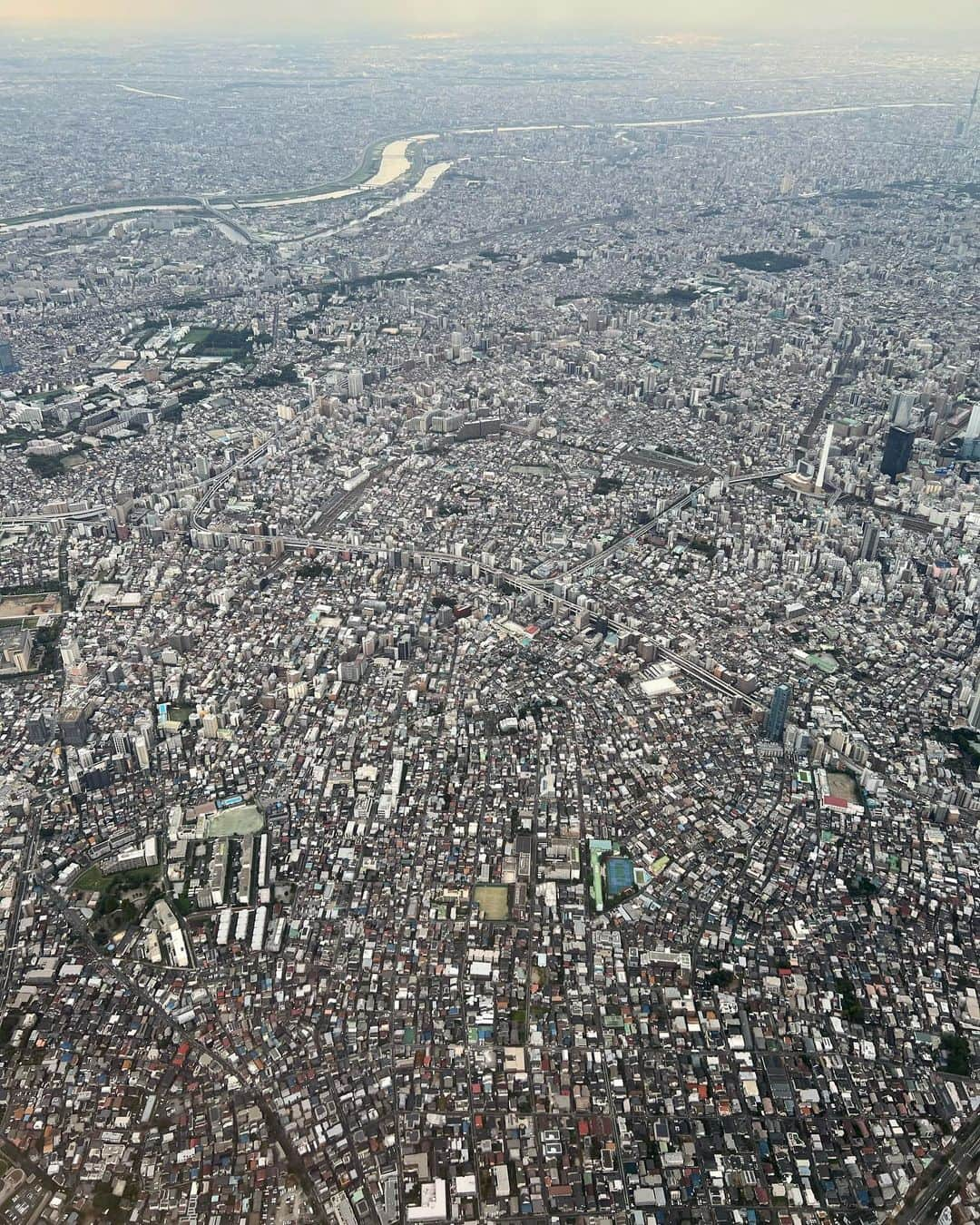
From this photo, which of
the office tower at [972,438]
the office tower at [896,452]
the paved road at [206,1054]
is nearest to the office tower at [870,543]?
the office tower at [896,452]

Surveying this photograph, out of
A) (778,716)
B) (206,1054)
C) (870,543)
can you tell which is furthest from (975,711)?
(206,1054)

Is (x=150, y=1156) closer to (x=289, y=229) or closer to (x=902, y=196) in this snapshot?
(x=289, y=229)

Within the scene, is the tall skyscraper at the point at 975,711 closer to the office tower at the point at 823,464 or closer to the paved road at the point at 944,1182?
the paved road at the point at 944,1182

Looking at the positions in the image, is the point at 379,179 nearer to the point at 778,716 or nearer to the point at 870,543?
the point at 870,543

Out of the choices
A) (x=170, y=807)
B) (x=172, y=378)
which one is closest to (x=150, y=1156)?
(x=170, y=807)

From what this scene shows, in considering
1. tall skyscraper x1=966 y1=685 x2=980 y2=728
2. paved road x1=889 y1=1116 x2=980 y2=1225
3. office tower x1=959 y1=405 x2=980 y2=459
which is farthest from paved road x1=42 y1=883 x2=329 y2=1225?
office tower x1=959 y1=405 x2=980 y2=459

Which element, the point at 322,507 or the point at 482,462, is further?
the point at 482,462
